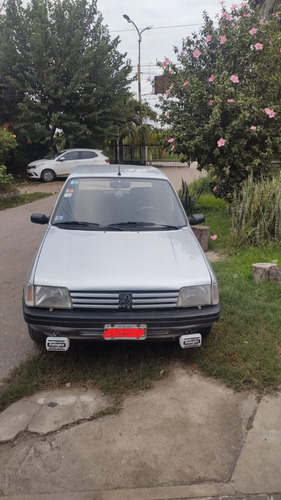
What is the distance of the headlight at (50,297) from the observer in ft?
10.5

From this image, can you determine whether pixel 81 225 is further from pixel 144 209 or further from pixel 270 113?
pixel 270 113

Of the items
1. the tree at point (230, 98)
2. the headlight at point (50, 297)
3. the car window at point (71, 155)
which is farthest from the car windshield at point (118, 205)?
the car window at point (71, 155)

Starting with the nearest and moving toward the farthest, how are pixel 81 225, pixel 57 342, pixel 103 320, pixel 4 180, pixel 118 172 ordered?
pixel 103 320, pixel 57 342, pixel 81 225, pixel 118 172, pixel 4 180

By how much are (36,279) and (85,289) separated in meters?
0.42

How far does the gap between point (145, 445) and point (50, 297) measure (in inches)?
49.8

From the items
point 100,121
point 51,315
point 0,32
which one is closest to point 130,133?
point 100,121

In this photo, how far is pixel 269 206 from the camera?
21.3 ft

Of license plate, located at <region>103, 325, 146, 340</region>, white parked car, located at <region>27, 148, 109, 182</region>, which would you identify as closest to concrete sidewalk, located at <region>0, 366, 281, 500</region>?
license plate, located at <region>103, 325, 146, 340</region>

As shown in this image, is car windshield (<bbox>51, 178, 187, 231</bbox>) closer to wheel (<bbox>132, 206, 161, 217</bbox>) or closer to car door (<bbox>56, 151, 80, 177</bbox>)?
wheel (<bbox>132, 206, 161, 217</bbox>)

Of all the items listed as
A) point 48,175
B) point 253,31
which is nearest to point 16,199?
point 48,175

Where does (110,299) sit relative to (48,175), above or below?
above

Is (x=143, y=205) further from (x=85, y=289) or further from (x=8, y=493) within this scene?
(x=8, y=493)

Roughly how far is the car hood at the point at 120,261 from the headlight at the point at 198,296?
0.16ft

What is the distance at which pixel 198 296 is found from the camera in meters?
3.30
